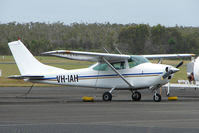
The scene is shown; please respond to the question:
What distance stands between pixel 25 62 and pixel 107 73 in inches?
Answer: 145

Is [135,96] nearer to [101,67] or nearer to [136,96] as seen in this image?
[136,96]

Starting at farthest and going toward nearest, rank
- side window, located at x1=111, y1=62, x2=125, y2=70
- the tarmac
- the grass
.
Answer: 1. the grass
2. side window, located at x1=111, y1=62, x2=125, y2=70
3. the tarmac

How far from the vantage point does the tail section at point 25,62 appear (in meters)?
22.0

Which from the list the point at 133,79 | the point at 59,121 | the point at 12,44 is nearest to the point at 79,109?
the point at 59,121

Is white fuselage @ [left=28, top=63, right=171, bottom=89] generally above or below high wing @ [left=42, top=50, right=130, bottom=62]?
below

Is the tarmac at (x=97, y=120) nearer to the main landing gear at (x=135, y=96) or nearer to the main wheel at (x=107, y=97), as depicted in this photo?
the main landing gear at (x=135, y=96)

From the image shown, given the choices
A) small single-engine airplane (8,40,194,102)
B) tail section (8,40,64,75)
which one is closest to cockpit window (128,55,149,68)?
small single-engine airplane (8,40,194,102)

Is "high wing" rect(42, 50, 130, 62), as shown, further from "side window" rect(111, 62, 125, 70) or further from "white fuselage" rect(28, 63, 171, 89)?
"white fuselage" rect(28, 63, 171, 89)

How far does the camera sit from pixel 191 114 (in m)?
14.7

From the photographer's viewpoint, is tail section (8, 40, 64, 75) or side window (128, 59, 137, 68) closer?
side window (128, 59, 137, 68)

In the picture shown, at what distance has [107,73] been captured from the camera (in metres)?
21.6

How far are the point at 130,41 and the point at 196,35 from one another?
1196 centimetres

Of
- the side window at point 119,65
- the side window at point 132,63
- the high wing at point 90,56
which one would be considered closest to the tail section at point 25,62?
the high wing at point 90,56

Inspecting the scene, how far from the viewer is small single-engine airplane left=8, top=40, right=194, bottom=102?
2064cm
